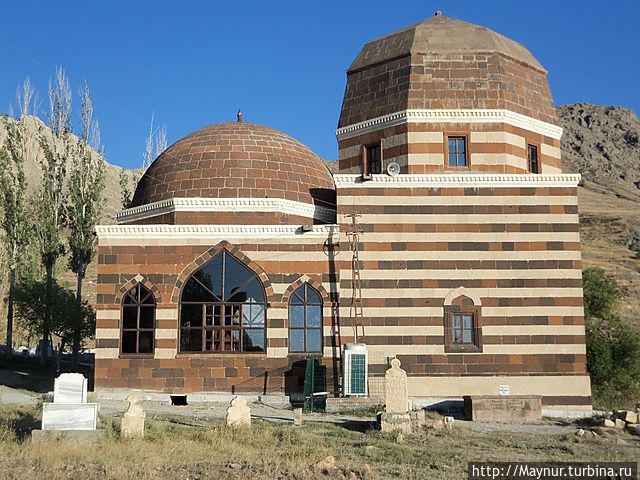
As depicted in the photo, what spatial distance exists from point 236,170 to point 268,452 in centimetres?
1300

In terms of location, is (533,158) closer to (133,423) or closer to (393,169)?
(393,169)

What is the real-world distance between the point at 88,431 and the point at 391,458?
19.8 feet

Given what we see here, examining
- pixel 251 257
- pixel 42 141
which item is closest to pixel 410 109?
pixel 251 257

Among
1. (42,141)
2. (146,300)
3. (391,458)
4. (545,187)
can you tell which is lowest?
(391,458)

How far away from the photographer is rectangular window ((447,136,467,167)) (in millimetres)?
24500

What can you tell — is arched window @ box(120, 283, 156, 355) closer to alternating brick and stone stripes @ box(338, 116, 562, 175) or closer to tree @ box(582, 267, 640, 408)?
alternating brick and stone stripes @ box(338, 116, 562, 175)

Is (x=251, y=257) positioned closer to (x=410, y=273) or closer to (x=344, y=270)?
(x=344, y=270)

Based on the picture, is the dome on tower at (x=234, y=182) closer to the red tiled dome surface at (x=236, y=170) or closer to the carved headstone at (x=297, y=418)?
the red tiled dome surface at (x=236, y=170)

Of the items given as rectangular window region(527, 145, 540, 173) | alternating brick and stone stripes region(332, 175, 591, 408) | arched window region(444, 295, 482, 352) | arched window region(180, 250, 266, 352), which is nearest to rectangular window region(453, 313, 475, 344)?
arched window region(444, 295, 482, 352)

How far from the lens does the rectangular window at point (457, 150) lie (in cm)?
2450

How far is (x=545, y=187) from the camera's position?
23656 millimetres

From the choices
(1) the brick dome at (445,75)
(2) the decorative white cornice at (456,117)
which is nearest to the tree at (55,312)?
(1) the brick dome at (445,75)

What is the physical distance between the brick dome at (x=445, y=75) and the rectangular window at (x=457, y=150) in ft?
3.39

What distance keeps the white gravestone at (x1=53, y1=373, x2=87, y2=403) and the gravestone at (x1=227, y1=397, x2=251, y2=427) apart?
3334mm
